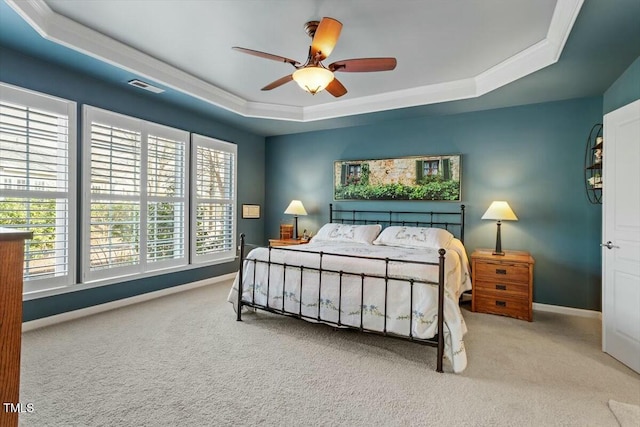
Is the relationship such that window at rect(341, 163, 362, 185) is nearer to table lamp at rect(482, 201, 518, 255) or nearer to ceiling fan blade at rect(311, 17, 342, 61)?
table lamp at rect(482, 201, 518, 255)

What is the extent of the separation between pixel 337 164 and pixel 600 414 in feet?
14.6

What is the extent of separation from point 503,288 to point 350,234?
6.65 feet

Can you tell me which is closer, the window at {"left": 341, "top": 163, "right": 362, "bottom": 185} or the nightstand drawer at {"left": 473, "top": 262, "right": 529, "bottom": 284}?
the nightstand drawer at {"left": 473, "top": 262, "right": 529, "bottom": 284}

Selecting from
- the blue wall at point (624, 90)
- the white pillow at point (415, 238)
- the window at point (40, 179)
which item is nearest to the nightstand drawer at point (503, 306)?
the white pillow at point (415, 238)

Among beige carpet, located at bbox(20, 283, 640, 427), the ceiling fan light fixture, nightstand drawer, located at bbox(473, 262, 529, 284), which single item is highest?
the ceiling fan light fixture

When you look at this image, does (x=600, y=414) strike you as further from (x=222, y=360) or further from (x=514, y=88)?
(x=514, y=88)

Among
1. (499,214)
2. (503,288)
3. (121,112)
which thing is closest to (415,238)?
(499,214)

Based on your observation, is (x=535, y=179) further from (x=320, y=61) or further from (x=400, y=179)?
(x=320, y=61)

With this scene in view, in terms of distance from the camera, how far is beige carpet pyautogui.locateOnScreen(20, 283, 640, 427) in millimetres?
1945

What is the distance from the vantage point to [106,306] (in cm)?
382

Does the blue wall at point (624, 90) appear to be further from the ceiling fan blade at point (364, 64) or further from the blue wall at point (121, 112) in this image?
the blue wall at point (121, 112)

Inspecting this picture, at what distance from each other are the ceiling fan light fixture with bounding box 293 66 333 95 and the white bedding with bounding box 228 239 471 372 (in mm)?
1614

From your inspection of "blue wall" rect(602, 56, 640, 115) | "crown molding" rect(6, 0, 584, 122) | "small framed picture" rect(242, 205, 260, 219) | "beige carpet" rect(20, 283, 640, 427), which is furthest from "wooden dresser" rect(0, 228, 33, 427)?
"small framed picture" rect(242, 205, 260, 219)

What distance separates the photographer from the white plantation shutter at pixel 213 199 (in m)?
4.98
